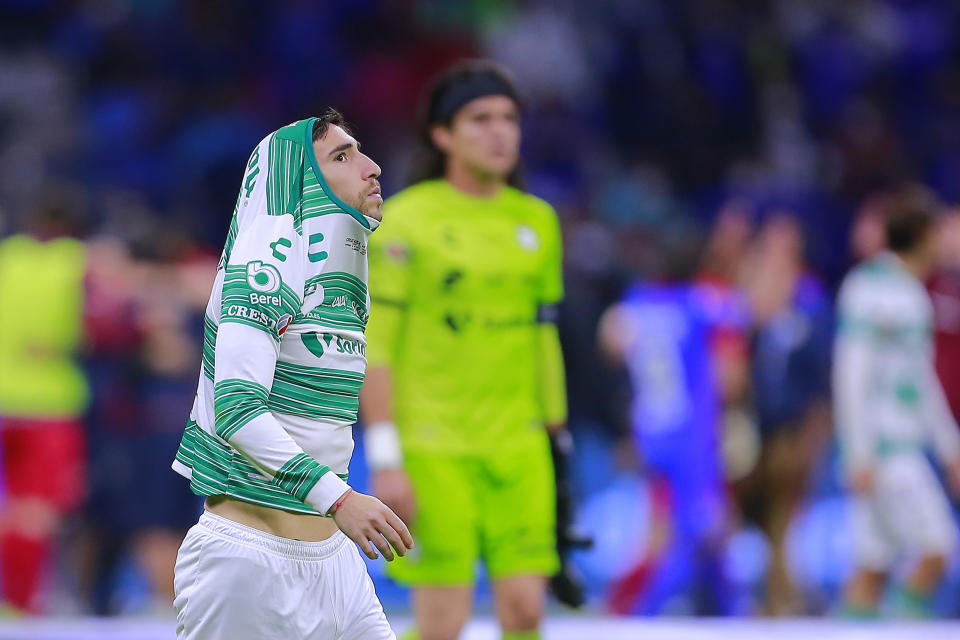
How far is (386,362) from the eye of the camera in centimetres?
540

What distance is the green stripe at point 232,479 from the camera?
3.33 meters

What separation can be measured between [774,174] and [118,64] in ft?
A: 19.9

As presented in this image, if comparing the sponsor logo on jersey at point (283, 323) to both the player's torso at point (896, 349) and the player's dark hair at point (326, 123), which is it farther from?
the player's torso at point (896, 349)

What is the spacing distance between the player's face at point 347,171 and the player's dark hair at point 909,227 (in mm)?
5441

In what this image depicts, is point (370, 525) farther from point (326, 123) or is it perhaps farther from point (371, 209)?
point (326, 123)

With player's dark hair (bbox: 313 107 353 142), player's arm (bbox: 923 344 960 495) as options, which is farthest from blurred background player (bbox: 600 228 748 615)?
player's dark hair (bbox: 313 107 353 142)

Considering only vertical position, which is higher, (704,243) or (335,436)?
(704,243)

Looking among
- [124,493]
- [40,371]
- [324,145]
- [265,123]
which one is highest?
[265,123]

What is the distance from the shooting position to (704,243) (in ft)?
34.9

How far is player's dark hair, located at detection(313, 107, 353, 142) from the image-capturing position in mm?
3439

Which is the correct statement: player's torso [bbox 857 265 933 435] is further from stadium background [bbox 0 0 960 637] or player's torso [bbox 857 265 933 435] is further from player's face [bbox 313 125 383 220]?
player's face [bbox 313 125 383 220]

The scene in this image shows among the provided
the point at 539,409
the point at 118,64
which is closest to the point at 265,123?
the point at 118,64

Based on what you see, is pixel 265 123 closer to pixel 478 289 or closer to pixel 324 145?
pixel 478 289

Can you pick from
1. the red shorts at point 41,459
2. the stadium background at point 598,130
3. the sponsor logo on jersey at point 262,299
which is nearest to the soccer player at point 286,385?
the sponsor logo on jersey at point 262,299
